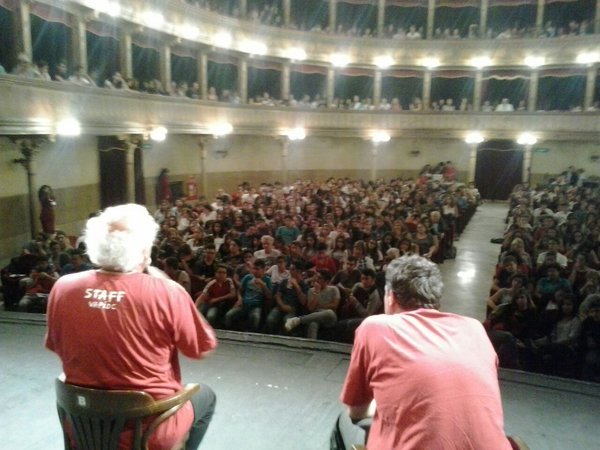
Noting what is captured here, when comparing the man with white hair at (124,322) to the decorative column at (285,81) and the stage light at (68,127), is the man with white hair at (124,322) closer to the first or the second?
the stage light at (68,127)

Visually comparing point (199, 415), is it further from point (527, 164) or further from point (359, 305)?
point (527, 164)

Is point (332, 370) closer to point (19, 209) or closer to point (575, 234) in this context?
point (575, 234)

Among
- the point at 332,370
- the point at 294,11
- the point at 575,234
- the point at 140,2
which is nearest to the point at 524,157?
the point at 294,11

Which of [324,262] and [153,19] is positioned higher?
[153,19]

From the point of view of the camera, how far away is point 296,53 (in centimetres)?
2275

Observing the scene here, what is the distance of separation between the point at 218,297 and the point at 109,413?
13.5 ft

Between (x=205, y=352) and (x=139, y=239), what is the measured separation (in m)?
0.61

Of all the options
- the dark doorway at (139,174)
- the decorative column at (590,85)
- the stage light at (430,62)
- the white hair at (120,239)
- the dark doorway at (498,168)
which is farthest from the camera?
the dark doorway at (498,168)

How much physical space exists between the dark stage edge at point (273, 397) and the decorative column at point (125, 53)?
40.8ft

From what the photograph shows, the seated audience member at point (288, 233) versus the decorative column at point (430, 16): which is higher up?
the decorative column at point (430, 16)

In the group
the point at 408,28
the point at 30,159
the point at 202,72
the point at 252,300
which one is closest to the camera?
the point at 252,300

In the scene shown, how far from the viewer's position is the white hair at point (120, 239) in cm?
233

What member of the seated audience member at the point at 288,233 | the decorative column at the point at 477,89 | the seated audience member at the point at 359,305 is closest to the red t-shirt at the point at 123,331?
the seated audience member at the point at 359,305

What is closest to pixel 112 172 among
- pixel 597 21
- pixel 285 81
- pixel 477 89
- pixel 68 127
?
pixel 68 127
